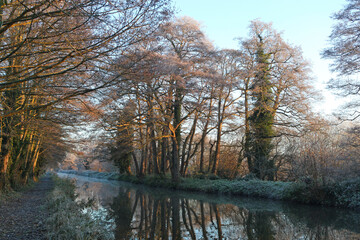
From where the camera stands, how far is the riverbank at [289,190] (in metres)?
10.1

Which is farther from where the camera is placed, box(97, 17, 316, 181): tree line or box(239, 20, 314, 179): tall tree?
box(239, 20, 314, 179): tall tree

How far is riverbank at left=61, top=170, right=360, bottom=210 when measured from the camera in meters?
10.1

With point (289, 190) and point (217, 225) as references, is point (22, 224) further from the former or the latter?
point (289, 190)

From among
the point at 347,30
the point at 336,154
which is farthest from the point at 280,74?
the point at 336,154

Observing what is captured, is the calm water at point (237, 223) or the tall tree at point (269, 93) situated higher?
the tall tree at point (269, 93)

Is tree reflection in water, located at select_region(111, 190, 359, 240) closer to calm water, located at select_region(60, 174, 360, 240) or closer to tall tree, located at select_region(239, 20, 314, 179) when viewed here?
calm water, located at select_region(60, 174, 360, 240)

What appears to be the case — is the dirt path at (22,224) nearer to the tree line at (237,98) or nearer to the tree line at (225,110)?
the tree line at (225,110)

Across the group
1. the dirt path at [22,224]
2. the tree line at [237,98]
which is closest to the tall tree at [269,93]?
the tree line at [237,98]

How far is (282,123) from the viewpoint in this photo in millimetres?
19109

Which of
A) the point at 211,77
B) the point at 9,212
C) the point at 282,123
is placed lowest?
the point at 9,212

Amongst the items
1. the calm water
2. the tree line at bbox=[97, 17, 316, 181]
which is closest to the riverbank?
the calm water

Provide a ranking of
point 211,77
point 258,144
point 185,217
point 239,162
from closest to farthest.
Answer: point 185,217, point 211,77, point 258,144, point 239,162

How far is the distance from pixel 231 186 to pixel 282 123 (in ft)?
20.2

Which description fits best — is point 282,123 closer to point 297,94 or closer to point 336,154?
point 297,94
